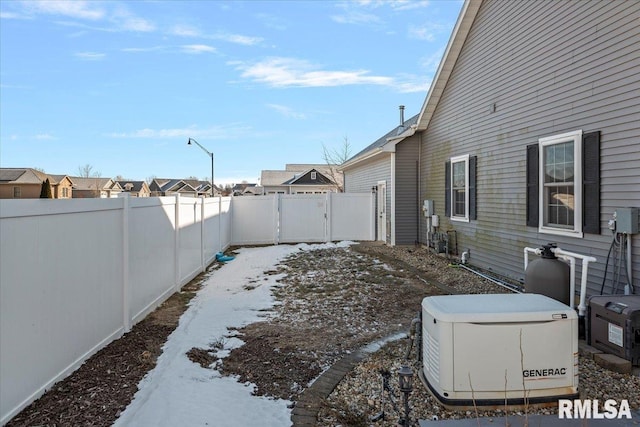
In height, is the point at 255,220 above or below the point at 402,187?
below

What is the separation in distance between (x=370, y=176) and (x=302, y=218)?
318 cm

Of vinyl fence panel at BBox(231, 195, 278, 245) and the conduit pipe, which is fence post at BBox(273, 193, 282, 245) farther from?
the conduit pipe

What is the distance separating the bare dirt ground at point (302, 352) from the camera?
2895mm

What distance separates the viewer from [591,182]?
5.23 meters

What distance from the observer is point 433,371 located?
301 centimetres

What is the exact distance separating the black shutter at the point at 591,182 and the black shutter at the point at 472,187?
3339 mm

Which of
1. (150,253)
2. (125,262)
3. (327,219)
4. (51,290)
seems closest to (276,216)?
(327,219)

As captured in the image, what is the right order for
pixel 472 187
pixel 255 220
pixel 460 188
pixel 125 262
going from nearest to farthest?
pixel 125 262, pixel 472 187, pixel 460 188, pixel 255 220

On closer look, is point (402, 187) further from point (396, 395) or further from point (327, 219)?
point (396, 395)

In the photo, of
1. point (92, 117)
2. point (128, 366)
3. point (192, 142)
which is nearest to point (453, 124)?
point (128, 366)

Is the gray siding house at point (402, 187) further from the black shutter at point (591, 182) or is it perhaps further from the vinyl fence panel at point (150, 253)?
the vinyl fence panel at point (150, 253)

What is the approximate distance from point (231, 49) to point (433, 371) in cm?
1370

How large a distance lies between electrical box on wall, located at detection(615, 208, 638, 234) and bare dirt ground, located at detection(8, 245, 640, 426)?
1.94 metres

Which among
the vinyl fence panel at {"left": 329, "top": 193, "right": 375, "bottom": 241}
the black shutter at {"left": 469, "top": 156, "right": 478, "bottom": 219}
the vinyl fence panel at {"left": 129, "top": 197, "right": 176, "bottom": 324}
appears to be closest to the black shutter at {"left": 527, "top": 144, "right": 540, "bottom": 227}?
the black shutter at {"left": 469, "top": 156, "right": 478, "bottom": 219}
